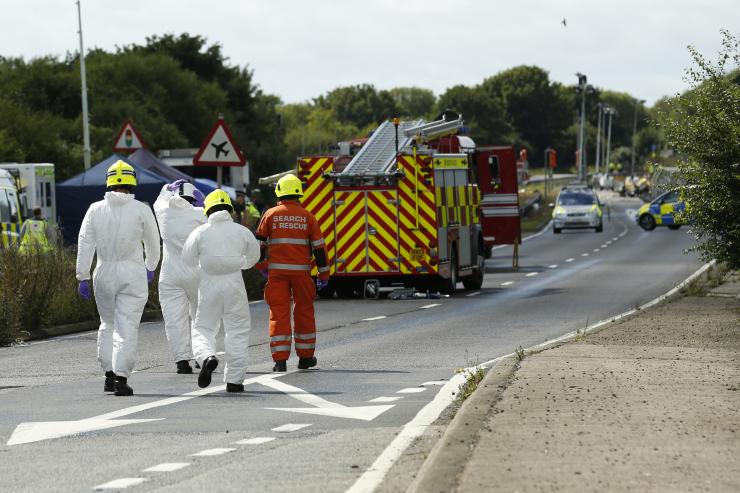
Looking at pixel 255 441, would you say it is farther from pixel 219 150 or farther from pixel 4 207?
pixel 4 207

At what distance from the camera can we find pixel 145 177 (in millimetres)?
34844

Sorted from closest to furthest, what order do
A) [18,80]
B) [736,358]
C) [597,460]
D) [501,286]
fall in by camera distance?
[597,460] < [736,358] < [501,286] < [18,80]

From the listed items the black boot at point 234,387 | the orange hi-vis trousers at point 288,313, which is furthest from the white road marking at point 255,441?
the orange hi-vis trousers at point 288,313

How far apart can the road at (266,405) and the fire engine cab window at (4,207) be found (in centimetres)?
1026

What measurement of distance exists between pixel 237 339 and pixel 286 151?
7432cm

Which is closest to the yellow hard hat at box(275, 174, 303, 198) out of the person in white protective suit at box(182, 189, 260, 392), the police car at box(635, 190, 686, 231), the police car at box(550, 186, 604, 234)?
the person in white protective suit at box(182, 189, 260, 392)

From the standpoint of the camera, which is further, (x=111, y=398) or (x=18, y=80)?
(x=18, y=80)

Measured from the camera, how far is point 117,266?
1377 centimetres

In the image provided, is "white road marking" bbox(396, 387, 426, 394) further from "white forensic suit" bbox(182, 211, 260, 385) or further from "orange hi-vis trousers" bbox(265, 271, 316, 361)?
"orange hi-vis trousers" bbox(265, 271, 316, 361)

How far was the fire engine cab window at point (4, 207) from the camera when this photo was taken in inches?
1352

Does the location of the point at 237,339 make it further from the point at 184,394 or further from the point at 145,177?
the point at 145,177

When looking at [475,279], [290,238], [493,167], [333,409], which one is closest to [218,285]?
[290,238]

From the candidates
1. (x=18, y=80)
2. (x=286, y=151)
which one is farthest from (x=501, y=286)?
(x=286, y=151)

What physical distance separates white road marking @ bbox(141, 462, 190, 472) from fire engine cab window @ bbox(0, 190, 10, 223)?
1019 inches
